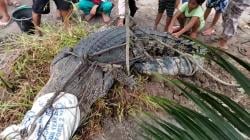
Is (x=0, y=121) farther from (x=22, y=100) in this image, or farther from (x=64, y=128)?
(x=64, y=128)

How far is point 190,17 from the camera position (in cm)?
A: 450

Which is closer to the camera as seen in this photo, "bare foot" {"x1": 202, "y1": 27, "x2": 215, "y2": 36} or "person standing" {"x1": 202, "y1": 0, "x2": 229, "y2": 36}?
"person standing" {"x1": 202, "y1": 0, "x2": 229, "y2": 36}

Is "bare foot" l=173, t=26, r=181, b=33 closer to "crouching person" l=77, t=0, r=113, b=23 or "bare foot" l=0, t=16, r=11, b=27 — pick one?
"crouching person" l=77, t=0, r=113, b=23

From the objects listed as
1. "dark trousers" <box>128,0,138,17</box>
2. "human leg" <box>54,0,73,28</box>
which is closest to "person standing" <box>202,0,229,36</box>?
"dark trousers" <box>128,0,138,17</box>

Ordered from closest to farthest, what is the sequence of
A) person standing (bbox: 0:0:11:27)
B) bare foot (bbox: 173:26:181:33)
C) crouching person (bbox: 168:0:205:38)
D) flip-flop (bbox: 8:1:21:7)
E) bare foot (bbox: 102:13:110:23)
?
crouching person (bbox: 168:0:205:38) → bare foot (bbox: 173:26:181:33) → person standing (bbox: 0:0:11:27) → bare foot (bbox: 102:13:110:23) → flip-flop (bbox: 8:1:21:7)

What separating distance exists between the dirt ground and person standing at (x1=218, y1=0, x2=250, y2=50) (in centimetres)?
24

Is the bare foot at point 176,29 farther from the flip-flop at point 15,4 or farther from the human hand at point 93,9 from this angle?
the flip-flop at point 15,4

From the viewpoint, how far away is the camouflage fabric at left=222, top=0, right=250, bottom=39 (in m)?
4.14

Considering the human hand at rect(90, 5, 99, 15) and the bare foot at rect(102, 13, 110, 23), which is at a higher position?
the human hand at rect(90, 5, 99, 15)

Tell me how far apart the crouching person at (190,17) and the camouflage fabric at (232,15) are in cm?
31

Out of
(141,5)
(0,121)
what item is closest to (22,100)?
(0,121)

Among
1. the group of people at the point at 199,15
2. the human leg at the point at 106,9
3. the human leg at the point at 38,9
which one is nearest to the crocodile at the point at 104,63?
the group of people at the point at 199,15

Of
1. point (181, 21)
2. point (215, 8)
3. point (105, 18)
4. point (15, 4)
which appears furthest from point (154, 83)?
point (15, 4)

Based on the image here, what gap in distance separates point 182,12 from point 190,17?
0.41 feet
